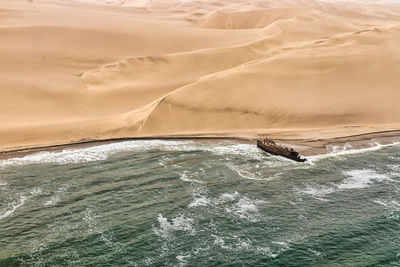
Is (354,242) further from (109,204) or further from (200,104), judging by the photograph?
(200,104)

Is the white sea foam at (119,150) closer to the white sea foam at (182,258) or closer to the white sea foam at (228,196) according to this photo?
the white sea foam at (228,196)

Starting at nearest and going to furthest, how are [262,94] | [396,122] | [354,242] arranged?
[354,242] < [396,122] < [262,94]

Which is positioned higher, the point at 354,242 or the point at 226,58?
the point at 226,58

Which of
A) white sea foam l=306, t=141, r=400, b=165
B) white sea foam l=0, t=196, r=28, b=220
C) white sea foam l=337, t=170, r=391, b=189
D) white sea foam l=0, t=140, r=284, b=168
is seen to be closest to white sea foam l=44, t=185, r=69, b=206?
white sea foam l=0, t=196, r=28, b=220

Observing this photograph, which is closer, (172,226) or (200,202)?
(172,226)

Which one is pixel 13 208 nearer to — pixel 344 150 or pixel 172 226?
pixel 172 226

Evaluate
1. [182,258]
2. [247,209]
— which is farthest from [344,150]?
[182,258]

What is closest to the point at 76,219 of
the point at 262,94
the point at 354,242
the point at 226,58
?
the point at 354,242
